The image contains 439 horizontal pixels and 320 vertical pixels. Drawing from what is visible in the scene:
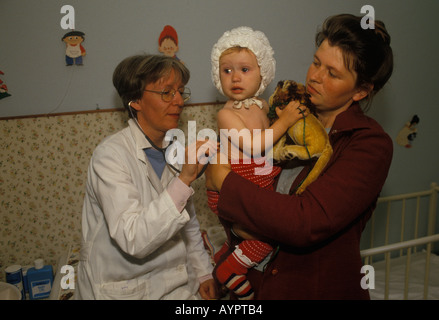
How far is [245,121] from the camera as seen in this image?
1.13 meters

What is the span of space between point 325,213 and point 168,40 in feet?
4.25


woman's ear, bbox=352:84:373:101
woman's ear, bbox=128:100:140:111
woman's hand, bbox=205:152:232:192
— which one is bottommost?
woman's hand, bbox=205:152:232:192

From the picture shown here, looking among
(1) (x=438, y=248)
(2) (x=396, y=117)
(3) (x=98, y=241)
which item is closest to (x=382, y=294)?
(1) (x=438, y=248)

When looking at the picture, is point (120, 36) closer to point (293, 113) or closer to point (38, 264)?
point (293, 113)

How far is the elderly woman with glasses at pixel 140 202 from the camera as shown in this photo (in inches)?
38.9

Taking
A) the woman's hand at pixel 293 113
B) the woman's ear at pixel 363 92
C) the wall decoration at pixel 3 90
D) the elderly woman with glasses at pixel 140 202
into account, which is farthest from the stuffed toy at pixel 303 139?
the wall decoration at pixel 3 90

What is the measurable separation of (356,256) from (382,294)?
1158 millimetres

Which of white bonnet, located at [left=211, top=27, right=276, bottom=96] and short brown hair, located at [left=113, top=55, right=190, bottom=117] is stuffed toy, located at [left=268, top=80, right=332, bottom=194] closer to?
white bonnet, located at [left=211, top=27, right=276, bottom=96]

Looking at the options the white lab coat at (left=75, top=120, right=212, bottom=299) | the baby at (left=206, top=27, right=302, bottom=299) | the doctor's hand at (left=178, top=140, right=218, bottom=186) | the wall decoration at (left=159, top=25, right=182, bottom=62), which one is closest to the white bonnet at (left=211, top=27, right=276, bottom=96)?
the baby at (left=206, top=27, right=302, bottom=299)

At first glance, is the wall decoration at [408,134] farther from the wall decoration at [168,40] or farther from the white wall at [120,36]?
the wall decoration at [168,40]

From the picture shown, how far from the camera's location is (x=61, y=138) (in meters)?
1.77

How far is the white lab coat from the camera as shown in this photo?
0.98 m

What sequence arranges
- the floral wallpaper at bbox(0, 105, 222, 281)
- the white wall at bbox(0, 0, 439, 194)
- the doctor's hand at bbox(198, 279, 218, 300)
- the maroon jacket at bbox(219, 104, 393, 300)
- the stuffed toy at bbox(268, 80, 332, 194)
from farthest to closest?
the floral wallpaper at bbox(0, 105, 222, 281)
the white wall at bbox(0, 0, 439, 194)
the doctor's hand at bbox(198, 279, 218, 300)
the stuffed toy at bbox(268, 80, 332, 194)
the maroon jacket at bbox(219, 104, 393, 300)

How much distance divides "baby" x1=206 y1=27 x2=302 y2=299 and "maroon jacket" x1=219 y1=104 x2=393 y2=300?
8 centimetres
